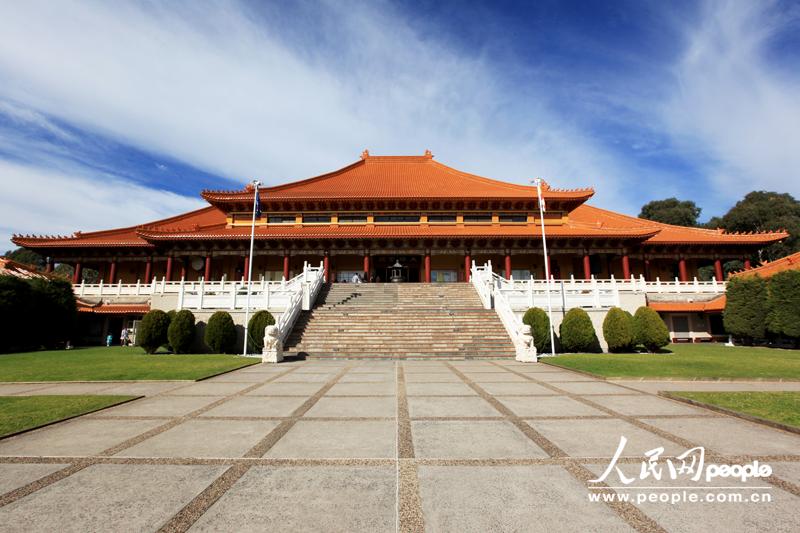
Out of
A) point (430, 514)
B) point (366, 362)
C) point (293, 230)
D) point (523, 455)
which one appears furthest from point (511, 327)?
point (293, 230)

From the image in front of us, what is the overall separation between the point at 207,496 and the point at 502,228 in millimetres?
27777

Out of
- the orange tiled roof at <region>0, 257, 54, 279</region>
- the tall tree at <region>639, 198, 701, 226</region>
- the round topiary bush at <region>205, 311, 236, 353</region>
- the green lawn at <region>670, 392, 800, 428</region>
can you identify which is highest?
Answer: the tall tree at <region>639, 198, 701, 226</region>

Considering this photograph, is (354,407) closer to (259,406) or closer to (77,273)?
(259,406)

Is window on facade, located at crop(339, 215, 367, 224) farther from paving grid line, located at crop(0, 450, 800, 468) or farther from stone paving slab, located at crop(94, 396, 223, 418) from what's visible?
paving grid line, located at crop(0, 450, 800, 468)

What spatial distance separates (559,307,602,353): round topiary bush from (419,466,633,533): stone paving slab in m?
13.5

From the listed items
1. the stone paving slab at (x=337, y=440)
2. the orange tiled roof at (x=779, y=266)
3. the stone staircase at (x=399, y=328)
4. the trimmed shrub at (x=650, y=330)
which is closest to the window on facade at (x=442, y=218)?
the stone staircase at (x=399, y=328)

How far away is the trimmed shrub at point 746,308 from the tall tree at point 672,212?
45412 millimetres

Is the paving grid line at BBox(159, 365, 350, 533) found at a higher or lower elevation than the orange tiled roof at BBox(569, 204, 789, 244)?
lower

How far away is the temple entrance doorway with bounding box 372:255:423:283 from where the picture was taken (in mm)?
29688

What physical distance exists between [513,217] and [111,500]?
29664mm

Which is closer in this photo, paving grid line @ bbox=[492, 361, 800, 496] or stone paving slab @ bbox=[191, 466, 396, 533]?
stone paving slab @ bbox=[191, 466, 396, 533]

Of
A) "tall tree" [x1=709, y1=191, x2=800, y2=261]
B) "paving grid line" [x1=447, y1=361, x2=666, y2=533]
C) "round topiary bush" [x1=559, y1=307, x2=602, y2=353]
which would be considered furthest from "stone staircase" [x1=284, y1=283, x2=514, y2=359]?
"tall tree" [x1=709, y1=191, x2=800, y2=261]

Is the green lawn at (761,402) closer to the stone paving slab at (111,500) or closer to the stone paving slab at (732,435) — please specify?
the stone paving slab at (732,435)

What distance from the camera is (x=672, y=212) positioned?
2331 inches
